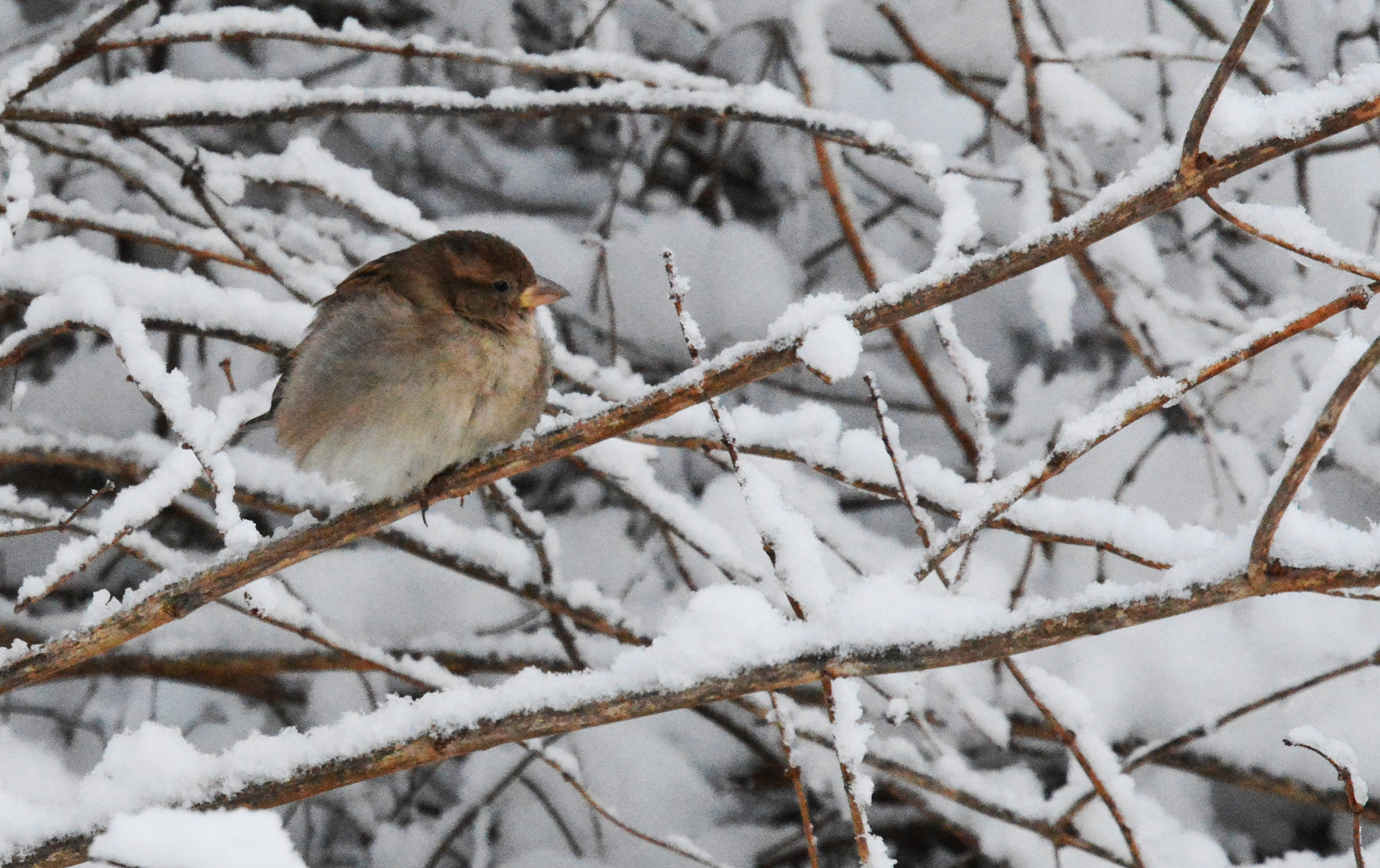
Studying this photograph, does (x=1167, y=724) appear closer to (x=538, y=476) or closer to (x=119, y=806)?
(x=538, y=476)

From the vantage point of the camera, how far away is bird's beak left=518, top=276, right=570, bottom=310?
2.64 m

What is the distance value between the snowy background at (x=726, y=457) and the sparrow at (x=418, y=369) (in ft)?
0.41

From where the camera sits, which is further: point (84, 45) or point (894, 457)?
point (84, 45)

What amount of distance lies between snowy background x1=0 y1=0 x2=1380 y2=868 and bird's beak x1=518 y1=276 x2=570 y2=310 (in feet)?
0.48

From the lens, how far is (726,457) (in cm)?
255

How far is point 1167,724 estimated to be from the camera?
304 cm

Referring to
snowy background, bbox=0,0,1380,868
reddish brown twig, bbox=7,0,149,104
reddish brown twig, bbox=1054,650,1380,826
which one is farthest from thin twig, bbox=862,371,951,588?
reddish brown twig, bbox=7,0,149,104

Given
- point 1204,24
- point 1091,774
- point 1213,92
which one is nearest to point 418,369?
point 1091,774

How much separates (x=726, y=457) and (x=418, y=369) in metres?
0.59

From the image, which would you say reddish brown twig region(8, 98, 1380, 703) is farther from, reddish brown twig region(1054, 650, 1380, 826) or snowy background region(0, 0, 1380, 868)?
reddish brown twig region(1054, 650, 1380, 826)

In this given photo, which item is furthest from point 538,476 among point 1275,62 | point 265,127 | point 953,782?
point 1275,62

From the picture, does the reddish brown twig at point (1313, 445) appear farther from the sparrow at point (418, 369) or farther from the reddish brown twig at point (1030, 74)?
the reddish brown twig at point (1030, 74)

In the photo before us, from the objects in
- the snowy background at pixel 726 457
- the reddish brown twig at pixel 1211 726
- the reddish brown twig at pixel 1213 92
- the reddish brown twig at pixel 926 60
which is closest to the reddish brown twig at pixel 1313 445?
the snowy background at pixel 726 457

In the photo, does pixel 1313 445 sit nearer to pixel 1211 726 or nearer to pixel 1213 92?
pixel 1213 92
